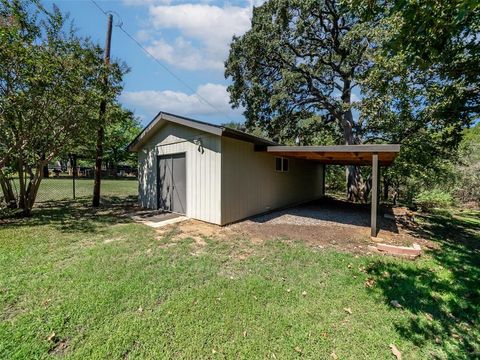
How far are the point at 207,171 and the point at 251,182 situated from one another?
65.7 inches

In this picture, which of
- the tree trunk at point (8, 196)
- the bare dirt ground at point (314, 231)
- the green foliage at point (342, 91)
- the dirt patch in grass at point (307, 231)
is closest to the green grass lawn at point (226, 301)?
the dirt patch in grass at point (307, 231)

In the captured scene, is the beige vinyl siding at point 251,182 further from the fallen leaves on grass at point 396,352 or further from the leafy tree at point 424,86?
the fallen leaves on grass at point 396,352

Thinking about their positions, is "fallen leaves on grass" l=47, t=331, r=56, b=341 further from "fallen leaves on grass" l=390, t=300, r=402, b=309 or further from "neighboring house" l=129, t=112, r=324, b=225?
"neighboring house" l=129, t=112, r=324, b=225

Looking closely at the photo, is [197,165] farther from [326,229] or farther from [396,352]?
[396,352]

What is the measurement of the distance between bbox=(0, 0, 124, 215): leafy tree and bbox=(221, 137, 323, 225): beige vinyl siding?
189 inches

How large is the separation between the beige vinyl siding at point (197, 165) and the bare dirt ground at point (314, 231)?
0.48 meters

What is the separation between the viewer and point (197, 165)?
6887 millimetres

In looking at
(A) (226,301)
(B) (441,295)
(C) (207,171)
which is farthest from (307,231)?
(A) (226,301)

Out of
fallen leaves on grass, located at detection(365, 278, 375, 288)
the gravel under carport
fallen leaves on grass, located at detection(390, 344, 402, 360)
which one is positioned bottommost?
fallen leaves on grass, located at detection(390, 344, 402, 360)

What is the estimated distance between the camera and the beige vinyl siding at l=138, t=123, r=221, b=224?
637 cm

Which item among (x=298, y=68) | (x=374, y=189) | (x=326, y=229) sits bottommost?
(x=326, y=229)

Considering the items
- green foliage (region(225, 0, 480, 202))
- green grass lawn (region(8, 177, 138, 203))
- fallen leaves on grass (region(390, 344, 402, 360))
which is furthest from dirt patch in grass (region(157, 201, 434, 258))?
green grass lawn (region(8, 177, 138, 203))

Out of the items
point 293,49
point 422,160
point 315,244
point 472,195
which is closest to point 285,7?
point 293,49

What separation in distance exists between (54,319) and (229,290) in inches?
78.6
